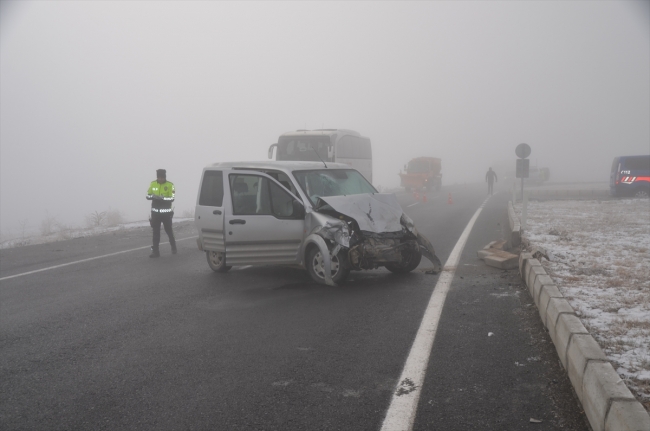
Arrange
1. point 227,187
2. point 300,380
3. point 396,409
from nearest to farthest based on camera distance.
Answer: point 396,409 → point 300,380 → point 227,187

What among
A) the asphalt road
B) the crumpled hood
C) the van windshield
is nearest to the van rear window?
the asphalt road

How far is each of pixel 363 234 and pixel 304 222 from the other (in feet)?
3.04

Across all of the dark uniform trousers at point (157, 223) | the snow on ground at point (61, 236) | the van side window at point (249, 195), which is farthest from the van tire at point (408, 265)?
the snow on ground at point (61, 236)

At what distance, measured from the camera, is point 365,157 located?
1118 inches

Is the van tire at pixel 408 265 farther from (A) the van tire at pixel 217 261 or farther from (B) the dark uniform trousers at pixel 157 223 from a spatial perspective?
(B) the dark uniform trousers at pixel 157 223

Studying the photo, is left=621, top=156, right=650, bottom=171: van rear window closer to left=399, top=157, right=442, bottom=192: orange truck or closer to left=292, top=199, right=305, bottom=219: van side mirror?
left=399, top=157, right=442, bottom=192: orange truck

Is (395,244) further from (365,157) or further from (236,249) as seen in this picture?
(365,157)

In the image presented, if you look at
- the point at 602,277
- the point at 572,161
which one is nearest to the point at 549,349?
the point at 602,277

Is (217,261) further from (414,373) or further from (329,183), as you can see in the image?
(414,373)

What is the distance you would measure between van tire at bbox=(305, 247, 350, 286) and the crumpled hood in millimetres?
577

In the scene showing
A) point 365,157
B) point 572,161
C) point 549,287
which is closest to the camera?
point 549,287

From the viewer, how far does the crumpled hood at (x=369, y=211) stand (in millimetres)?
8242

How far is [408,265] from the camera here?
894 centimetres

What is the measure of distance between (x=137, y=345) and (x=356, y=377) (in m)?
2.30
